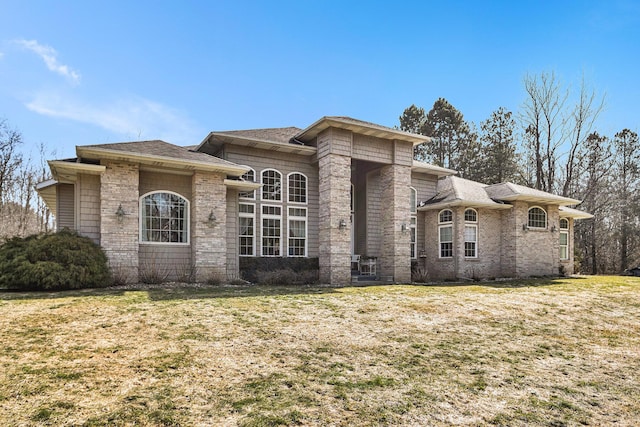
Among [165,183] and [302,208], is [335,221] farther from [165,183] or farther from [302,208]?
[165,183]

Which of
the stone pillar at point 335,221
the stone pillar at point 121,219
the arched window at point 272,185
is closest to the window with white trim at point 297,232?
the arched window at point 272,185

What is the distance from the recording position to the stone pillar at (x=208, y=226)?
1274 cm

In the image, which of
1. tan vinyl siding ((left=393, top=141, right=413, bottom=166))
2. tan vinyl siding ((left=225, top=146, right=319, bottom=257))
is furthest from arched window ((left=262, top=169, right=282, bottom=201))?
tan vinyl siding ((left=393, top=141, right=413, bottom=166))

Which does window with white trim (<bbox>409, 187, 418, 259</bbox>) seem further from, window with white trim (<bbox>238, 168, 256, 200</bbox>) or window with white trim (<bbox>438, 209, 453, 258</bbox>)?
window with white trim (<bbox>238, 168, 256, 200</bbox>)

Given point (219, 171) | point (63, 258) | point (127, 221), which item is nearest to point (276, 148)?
point (219, 171)

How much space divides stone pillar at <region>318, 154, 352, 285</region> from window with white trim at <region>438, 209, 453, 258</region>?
5.93 meters

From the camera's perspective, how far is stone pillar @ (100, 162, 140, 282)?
459 inches

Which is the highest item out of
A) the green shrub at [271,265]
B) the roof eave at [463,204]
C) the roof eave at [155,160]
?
the roof eave at [155,160]

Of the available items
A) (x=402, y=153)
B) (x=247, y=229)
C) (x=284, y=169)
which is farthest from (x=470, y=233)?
(x=247, y=229)

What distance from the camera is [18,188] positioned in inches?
1117

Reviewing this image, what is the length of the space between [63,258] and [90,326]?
16.9 feet

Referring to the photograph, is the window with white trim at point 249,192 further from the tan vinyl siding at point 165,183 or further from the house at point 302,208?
the tan vinyl siding at point 165,183

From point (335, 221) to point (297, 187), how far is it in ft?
7.85

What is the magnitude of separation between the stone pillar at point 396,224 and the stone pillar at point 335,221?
2.14 meters
